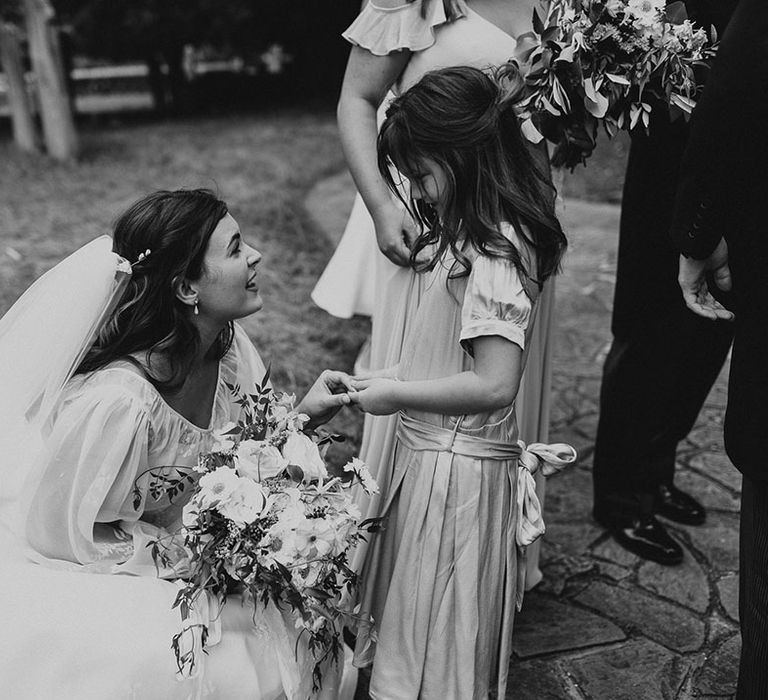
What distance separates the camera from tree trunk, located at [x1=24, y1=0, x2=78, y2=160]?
11703mm

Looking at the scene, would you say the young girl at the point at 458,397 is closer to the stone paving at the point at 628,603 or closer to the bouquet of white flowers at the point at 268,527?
the bouquet of white flowers at the point at 268,527

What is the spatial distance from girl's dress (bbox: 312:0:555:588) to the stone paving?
290 mm

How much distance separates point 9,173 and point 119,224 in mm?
9700

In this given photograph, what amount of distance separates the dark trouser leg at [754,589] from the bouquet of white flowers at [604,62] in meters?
1.10

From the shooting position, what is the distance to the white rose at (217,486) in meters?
2.26

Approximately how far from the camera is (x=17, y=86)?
12.9 m

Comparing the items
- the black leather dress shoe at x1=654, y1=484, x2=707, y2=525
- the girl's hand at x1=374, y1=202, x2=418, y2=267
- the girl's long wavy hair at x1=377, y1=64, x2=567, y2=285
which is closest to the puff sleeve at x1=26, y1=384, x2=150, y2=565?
the girl's hand at x1=374, y1=202, x2=418, y2=267

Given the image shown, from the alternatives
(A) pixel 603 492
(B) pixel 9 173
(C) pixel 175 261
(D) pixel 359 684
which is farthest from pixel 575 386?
(B) pixel 9 173

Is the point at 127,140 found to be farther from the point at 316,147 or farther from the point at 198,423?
the point at 198,423

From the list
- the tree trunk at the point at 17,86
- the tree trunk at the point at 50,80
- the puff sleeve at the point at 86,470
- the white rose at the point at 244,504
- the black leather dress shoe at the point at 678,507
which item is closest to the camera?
the white rose at the point at 244,504

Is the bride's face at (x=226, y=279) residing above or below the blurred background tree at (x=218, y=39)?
above

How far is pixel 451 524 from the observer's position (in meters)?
2.51

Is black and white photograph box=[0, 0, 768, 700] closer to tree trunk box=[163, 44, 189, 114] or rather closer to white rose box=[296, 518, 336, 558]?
white rose box=[296, 518, 336, 558]

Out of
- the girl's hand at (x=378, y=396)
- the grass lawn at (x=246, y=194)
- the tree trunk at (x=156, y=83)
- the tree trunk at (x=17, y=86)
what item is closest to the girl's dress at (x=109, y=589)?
the girl's hand at (x=378, y=396)
